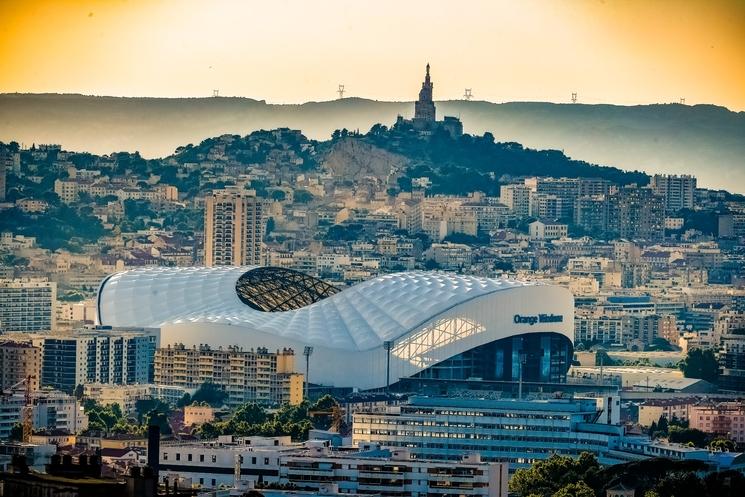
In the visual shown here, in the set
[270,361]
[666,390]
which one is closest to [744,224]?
[666,390]

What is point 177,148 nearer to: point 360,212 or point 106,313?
point 360,212

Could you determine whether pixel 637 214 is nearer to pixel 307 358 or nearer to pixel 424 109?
pixel 424 109

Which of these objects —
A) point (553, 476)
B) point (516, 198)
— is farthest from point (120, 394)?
point (516, 198)

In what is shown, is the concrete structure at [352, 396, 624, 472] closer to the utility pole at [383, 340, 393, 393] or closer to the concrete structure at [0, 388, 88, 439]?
the concrete structure at [0, 388, 88, 439]

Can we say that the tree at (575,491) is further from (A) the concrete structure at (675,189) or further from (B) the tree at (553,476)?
(A) the concrete structure at (675,189)

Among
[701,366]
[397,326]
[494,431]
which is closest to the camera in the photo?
[494,431]

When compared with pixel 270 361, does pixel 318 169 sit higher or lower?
higher
